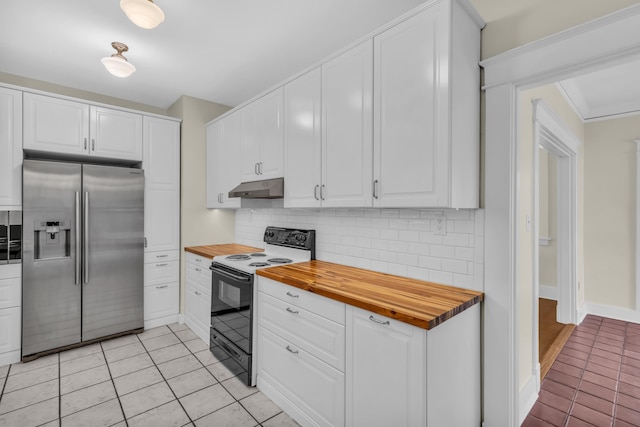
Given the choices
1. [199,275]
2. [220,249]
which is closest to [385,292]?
[199,275]

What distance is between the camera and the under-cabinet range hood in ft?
8.85

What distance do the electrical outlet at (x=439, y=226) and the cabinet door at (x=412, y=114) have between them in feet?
1.14

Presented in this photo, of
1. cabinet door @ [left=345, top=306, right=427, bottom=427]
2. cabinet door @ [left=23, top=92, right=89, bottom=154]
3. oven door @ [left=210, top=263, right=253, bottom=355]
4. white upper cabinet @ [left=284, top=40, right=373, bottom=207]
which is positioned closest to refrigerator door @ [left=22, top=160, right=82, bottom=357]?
cabinet door @ [left=23, top=92, right=89, bottom=154]

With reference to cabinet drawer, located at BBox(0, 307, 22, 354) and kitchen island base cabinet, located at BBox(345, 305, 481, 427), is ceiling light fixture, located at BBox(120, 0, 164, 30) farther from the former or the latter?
cabinet drawer, located at BBox(0, 307, 22, 354)

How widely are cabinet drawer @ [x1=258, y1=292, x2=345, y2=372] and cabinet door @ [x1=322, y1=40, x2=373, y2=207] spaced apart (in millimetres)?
792

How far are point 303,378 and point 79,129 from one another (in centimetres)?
322

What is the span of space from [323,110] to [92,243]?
2652 mm

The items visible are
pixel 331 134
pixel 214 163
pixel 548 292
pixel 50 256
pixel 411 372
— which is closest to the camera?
pixel 411 372

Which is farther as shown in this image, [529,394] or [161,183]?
[161,183]

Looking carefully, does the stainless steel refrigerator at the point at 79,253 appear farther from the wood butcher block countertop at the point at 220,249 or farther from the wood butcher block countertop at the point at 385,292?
the wood butcher block countertop at the point at 385,292

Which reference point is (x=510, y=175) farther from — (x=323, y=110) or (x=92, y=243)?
(x=92, y=243)

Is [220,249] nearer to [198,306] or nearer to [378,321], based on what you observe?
[198,306]

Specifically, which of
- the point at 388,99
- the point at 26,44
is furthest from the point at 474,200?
the point at 26,44

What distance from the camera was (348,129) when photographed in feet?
6.98
